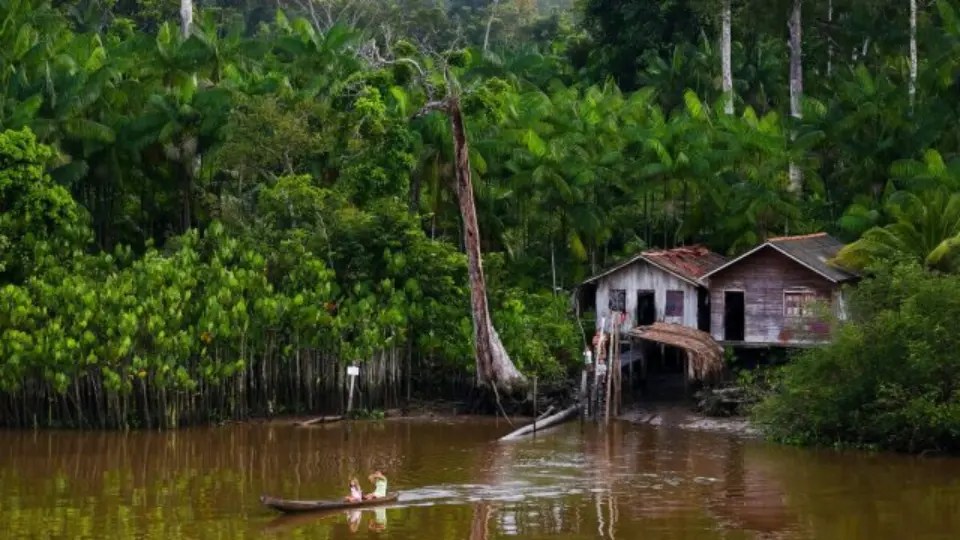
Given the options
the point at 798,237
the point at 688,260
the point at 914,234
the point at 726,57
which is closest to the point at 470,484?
the point at 688,260

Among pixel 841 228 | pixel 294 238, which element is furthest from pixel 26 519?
pixel 841 228

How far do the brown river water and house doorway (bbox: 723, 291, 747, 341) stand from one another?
3.68 m

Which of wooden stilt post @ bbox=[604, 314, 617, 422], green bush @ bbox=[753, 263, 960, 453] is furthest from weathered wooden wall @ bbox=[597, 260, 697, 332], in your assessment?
green bush @ bbox=[753, 263, 960, 453]

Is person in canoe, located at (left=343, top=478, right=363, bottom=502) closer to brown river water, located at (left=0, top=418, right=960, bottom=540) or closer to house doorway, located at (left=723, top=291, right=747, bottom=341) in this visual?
brown river water, located at (left=0, top=418, right=960, bottom=540)

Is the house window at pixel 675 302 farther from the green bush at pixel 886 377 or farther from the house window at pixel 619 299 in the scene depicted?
the green bush at pixel 886 377

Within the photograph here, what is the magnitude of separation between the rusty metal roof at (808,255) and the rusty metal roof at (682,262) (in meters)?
0.55

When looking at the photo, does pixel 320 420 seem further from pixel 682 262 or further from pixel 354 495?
pixel 354 495

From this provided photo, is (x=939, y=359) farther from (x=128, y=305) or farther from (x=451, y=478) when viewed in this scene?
(x=128, y=305)

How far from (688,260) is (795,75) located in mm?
9645

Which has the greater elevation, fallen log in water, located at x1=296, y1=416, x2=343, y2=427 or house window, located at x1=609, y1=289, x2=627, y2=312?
house window, located at x1=609, y1=289, x2=627, y2=312

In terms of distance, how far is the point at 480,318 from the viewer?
3619 centimetres

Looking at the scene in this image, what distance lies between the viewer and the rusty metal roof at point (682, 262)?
37812mm

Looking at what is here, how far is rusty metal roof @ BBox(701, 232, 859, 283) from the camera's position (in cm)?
3588

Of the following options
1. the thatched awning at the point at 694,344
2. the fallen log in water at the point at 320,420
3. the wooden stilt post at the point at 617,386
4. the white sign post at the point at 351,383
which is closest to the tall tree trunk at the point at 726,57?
the thatched awning at the point at 694,344
